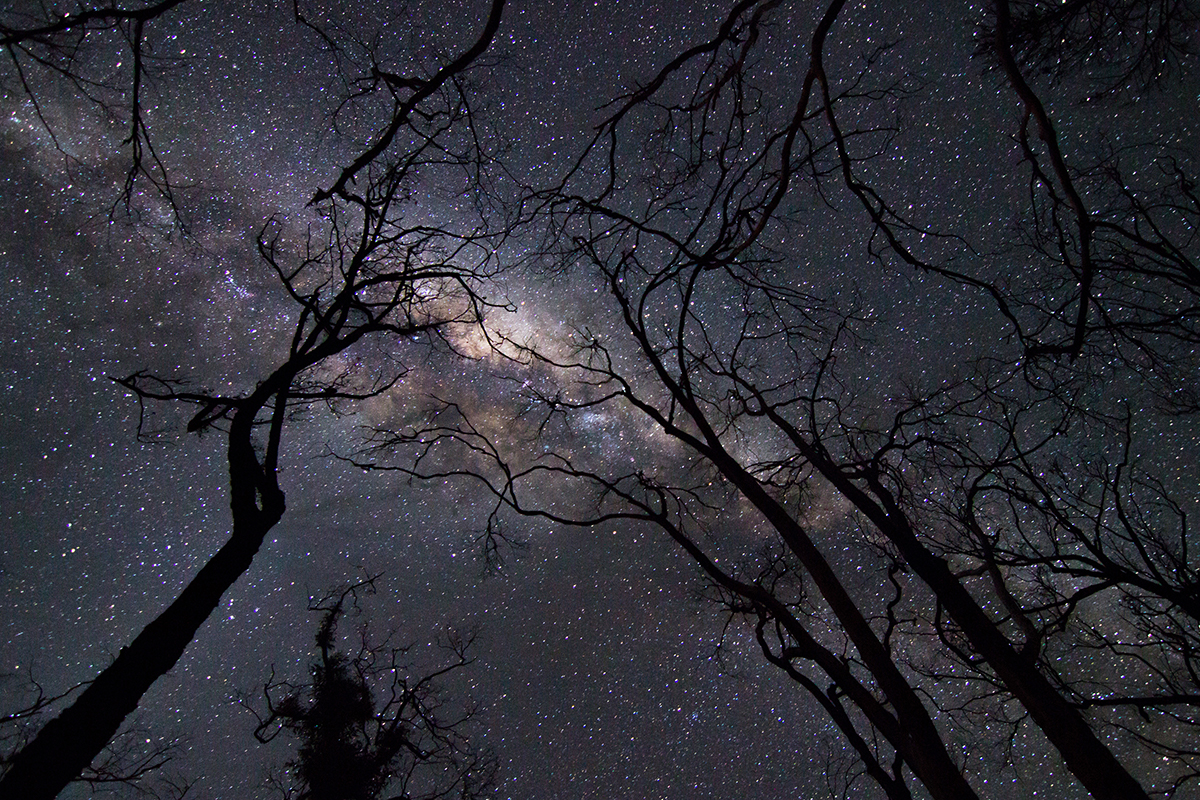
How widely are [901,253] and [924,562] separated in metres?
2.42

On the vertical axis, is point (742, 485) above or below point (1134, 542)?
below

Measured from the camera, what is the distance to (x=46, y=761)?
2.96m

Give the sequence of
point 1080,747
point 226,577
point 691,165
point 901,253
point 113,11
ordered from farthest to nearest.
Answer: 1. point 691,165
2. point 226,577
3. point 901,253
4. point 1080,747
5. point 113,11

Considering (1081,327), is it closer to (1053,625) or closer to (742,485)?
(742,485)

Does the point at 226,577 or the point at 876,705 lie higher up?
the point at 876,705

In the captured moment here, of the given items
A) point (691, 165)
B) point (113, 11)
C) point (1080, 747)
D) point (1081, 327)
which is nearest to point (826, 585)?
point (1080, 747)

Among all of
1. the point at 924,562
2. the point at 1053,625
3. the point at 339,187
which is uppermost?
the point at 1053,625

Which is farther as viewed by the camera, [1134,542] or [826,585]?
[1134,542]

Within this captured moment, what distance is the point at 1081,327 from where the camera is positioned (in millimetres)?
2850

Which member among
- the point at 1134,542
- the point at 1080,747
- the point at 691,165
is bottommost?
the point at 1080,747

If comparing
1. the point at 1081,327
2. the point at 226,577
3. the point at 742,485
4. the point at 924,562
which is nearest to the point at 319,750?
the point at 226,577

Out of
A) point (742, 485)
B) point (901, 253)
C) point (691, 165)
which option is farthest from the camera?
point (742, 485)

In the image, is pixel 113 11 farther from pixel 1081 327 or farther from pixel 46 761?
pixel 1081 327

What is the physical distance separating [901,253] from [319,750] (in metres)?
14.9
